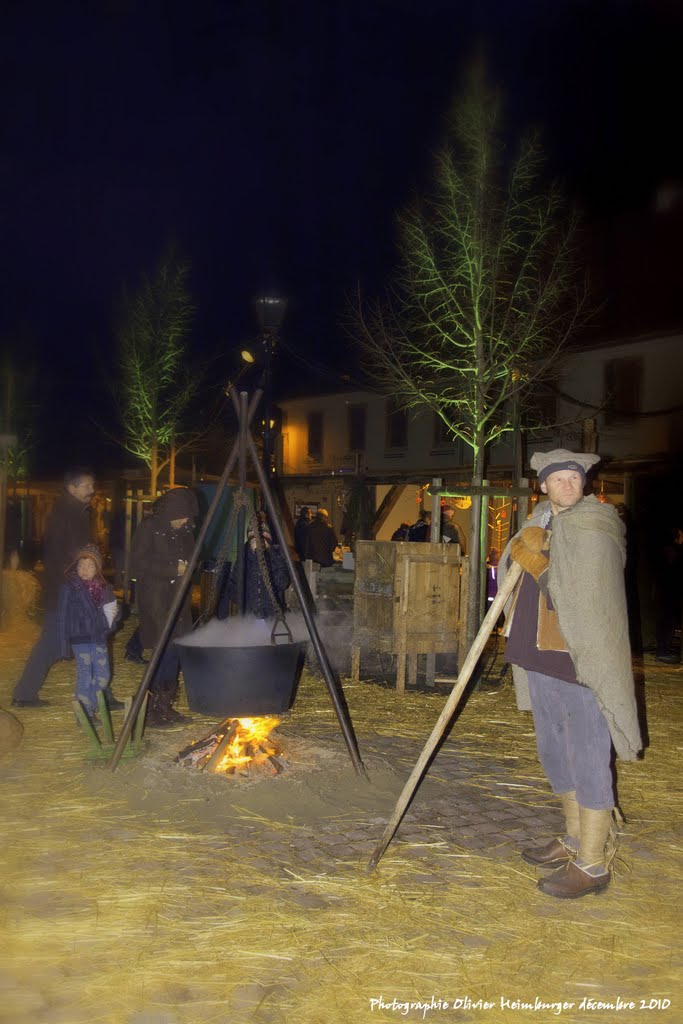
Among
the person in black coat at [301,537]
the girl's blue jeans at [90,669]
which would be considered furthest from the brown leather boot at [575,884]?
the person in black coat at [301,537]

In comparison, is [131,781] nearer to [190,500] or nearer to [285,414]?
[190,500]

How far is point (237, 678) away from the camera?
5.19 meters

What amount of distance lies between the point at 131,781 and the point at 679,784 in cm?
359

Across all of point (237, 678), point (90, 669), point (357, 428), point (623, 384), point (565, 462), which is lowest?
point (90, 669)

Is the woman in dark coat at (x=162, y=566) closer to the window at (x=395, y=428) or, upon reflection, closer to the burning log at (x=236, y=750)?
the burning log at (x=236, y=750)

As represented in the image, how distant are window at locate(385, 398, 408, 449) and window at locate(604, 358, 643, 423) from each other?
24.6ft

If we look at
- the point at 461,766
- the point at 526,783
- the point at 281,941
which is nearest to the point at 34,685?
the point at 461,766

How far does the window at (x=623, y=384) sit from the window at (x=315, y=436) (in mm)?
11652

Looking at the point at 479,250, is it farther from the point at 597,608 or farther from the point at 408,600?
the point at 597,608

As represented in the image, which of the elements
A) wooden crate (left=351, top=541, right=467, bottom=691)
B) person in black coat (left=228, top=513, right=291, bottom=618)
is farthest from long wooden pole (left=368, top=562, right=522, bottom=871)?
wooden crate (left=351, top=541, right=467, bottom=691)

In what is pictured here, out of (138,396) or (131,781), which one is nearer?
(131,781)

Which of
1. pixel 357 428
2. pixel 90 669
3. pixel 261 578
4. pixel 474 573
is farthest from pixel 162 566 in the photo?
pixel 357 428

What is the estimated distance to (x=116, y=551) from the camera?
1880 centimetres

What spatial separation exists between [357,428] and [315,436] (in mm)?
2088
